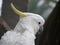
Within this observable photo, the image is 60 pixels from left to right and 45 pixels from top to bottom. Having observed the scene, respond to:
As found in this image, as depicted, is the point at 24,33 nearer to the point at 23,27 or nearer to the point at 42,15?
the point at 23,27

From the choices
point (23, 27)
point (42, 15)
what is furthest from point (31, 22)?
point (42, 15)

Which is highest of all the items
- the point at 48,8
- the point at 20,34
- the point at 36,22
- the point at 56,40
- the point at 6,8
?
the point at 48,8

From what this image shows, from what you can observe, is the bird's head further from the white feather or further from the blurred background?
the blurred background

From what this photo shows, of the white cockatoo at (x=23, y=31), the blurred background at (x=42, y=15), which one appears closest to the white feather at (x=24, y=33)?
the white cockatoo at (x=23, y=31)

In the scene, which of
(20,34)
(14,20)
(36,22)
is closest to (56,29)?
(20,34)

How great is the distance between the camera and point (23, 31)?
1295mm

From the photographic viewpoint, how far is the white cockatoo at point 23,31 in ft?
3.78

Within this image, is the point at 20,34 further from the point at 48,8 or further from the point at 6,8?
the point at 48,8

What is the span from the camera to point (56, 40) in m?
0.29

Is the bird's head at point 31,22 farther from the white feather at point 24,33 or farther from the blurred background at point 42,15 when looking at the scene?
the blurred background at point 42,15

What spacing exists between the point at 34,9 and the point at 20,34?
0.65 meters

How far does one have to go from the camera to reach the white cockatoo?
1.15 m

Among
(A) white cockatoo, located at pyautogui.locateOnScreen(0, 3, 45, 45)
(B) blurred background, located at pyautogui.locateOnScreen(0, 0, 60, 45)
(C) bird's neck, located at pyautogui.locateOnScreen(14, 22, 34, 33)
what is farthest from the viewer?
(C) bird's neck, located at pyautogui.locateOnScreen(14, 22, 34, 33)

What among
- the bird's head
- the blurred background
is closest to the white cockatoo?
the bird's head
